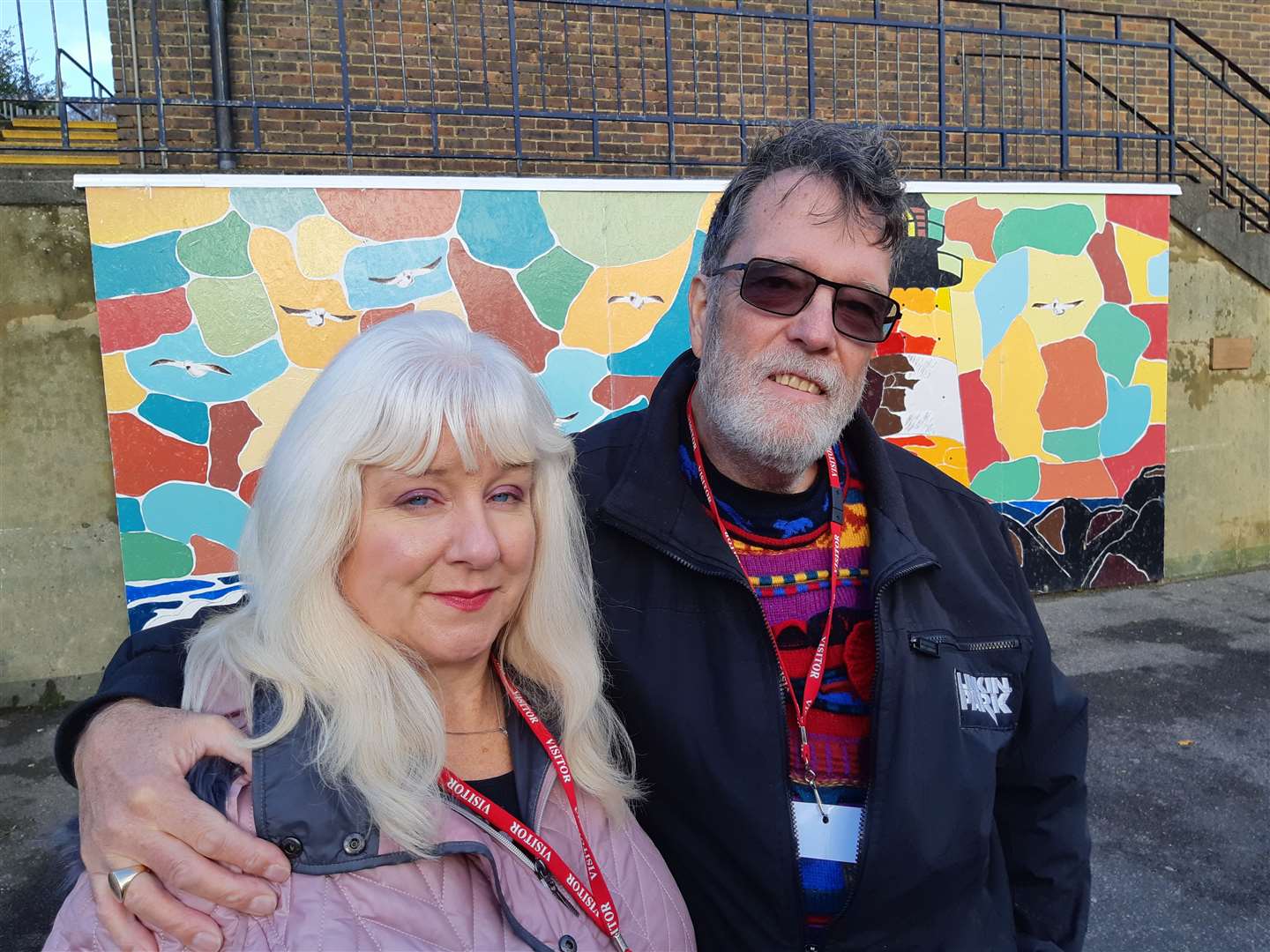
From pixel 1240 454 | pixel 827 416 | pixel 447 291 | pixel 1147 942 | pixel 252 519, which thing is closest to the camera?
pixel 252 519

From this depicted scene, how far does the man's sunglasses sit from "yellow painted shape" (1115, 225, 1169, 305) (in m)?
5.71

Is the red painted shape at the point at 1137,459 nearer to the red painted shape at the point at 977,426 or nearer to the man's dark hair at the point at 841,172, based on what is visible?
the red painted shape at the point at 977,426

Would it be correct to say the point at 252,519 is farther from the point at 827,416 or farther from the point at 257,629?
the point at 827,416

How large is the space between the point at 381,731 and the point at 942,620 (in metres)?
1.06

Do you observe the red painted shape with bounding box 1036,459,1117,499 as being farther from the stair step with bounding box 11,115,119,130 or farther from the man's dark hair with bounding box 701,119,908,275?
the stair step with bounding box 11,115,119,130

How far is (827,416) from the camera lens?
6.41 ft

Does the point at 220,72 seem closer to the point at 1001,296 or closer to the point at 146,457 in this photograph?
the point at 146,457

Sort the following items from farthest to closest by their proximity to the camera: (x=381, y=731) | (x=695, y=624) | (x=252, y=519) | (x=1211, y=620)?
(x=1211, y=620), (x=695, y=624), (x=252, y=519), (x=381, y=731)

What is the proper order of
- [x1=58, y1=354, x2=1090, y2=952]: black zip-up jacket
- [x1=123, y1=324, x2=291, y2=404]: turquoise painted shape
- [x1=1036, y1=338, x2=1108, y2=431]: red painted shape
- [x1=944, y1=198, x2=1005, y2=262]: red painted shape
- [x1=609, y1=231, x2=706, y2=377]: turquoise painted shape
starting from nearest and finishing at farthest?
[x1=58, y1=354, x2=1090, y2=952]: black zip-up jacket < [x1=123, y1=324, x2=291, y2=404]: turquoise painted shape < [x1=609, y1=231, x2=706, y2=377]: turquoise painted shape < [x1=944, y1=198, x2=1005, y2=262]: red painted shape < [x1=1036, y1=338, x2=1108, y2=431]: red painted shape

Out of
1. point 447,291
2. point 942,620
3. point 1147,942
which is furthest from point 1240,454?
point 942,620

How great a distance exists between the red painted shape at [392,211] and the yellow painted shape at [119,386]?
1322 millimetres

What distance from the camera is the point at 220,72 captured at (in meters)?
6.61

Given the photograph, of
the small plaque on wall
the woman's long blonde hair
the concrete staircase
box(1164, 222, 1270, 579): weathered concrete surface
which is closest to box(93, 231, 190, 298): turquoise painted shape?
the concrete staircase

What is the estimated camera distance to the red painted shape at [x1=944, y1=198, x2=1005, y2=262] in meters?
6.38
